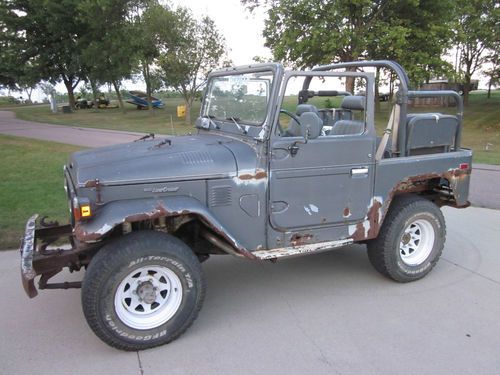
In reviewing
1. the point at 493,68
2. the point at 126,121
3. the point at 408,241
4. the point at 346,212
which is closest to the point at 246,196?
the point at 346,212

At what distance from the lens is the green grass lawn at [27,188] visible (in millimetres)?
5621

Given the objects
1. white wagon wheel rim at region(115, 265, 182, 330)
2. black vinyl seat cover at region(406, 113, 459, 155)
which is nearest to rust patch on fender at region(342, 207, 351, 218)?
black vinyl seat cover at region(406, 113, 459, 155)

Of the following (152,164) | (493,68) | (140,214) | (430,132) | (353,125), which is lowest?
(140,214)

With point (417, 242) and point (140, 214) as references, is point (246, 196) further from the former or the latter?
point (417, 242)

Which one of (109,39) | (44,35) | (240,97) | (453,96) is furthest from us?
(44,35)

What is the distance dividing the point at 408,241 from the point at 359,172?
1.07 meters

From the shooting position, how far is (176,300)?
3250 mm

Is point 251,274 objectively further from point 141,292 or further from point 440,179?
point 440,179

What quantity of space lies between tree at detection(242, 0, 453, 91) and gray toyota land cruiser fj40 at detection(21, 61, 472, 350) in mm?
14413

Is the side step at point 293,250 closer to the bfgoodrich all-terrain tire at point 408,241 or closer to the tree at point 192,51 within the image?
the bfgoodrich all-terrain tire at point 408,241

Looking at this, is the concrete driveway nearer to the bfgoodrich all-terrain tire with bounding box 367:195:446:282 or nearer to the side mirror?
the bfgoodrich all-terrain tire with bounding box 367:195:446:282

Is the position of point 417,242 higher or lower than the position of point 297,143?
lower

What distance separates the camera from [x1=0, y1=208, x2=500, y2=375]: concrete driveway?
2.98 meters

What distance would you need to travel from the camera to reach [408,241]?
173 inches
